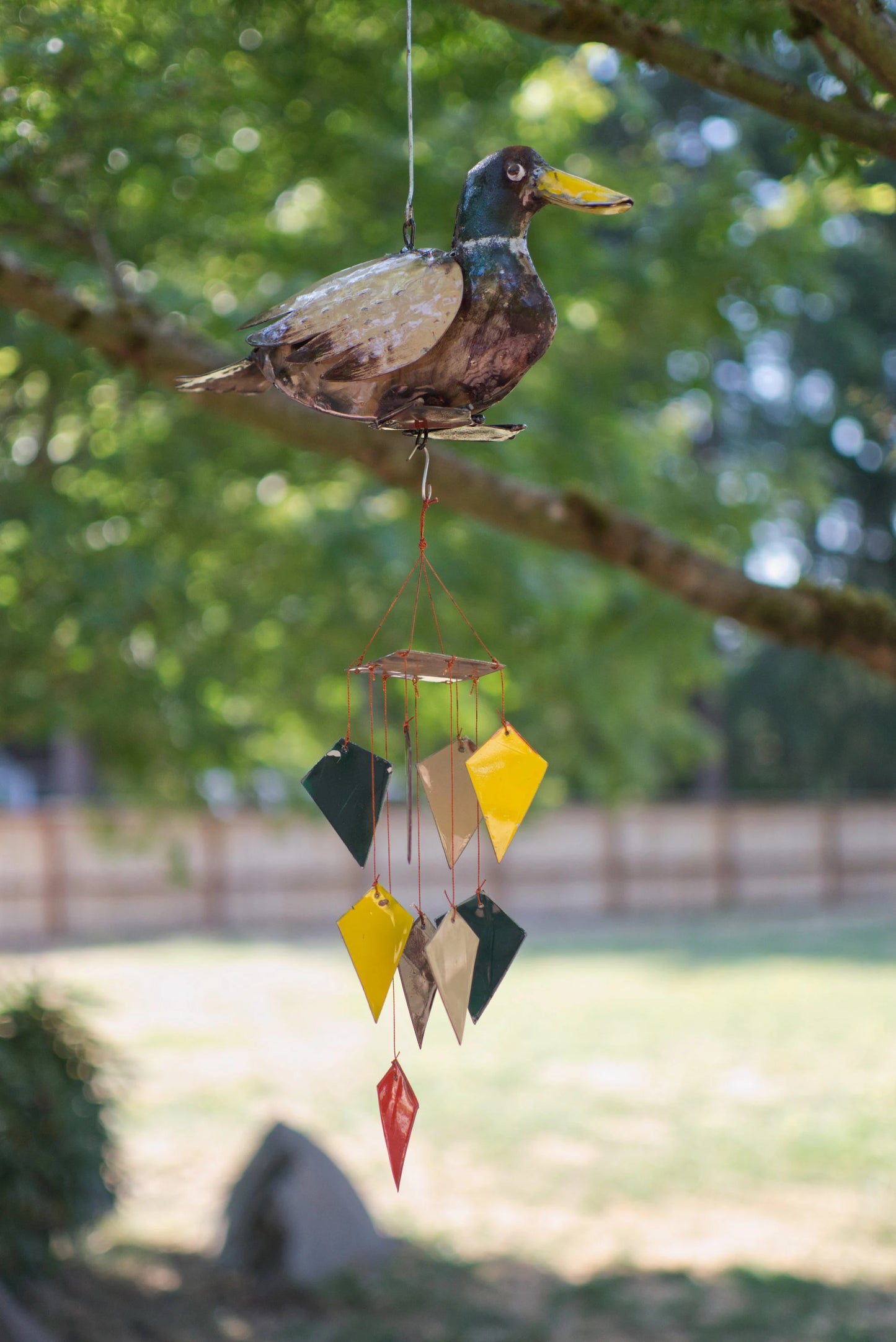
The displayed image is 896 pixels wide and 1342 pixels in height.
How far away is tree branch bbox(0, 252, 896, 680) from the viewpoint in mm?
2922

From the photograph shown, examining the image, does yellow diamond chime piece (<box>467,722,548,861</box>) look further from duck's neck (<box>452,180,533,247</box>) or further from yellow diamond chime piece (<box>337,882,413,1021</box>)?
duck's neck (<box>452,180,533,247</box>)

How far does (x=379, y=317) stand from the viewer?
140 cm

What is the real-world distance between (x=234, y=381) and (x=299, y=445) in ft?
4.63

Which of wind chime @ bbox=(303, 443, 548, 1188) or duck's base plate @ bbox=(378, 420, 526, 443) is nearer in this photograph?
wind chime @ bbox=(303, 443, 548, 1188)

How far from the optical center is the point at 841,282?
45.0 ft

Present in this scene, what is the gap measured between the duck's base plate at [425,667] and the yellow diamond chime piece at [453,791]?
82 millimetres

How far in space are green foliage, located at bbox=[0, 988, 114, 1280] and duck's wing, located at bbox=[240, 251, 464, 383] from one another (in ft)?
11.1

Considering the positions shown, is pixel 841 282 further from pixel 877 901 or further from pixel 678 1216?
pixel 678 1216

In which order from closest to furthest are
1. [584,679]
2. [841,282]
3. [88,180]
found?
[88,180] → [584,679] → [841,282]

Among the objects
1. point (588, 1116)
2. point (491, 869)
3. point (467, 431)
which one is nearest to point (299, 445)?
point (467, 431)

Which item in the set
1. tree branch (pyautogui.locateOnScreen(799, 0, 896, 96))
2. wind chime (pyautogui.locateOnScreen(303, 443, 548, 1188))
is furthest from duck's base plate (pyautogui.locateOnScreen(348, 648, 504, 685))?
tree branch (pyautogui.locateOnScreen(799, 0, 896, 96))

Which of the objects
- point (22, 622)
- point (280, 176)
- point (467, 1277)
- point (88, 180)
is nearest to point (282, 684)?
point (22, 622)

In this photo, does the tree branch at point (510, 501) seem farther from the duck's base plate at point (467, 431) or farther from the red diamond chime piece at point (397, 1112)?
the red diamond chime piece at point (397, 1112)

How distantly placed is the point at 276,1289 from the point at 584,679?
3.15 meters
